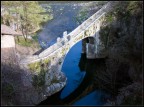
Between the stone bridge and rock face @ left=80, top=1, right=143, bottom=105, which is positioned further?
the stone bridge

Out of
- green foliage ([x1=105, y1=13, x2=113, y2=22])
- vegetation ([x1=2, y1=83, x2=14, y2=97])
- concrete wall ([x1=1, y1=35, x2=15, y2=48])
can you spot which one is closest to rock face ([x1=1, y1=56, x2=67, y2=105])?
vegetation ([x1=2, y1=83, x2=14, y2=97])

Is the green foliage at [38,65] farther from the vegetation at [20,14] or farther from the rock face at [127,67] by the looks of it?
the vegetation at [20,14]

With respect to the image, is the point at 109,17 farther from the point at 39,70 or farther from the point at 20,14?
the point at 20,14

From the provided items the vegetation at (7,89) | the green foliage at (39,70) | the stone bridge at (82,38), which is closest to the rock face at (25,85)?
the vegetation at (7,89)

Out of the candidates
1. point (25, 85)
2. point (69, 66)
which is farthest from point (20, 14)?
point (25, 85)

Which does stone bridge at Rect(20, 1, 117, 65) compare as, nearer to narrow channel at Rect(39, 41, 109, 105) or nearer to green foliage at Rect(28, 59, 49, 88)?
green foliage at Rect(28, 59, 49, 88)

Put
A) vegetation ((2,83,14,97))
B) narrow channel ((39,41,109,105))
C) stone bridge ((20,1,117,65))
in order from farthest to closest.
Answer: stone bridge ((20,1,117,65))
narrow channel ((39,41,109,105))
vegetation ((2,83,14,97))
